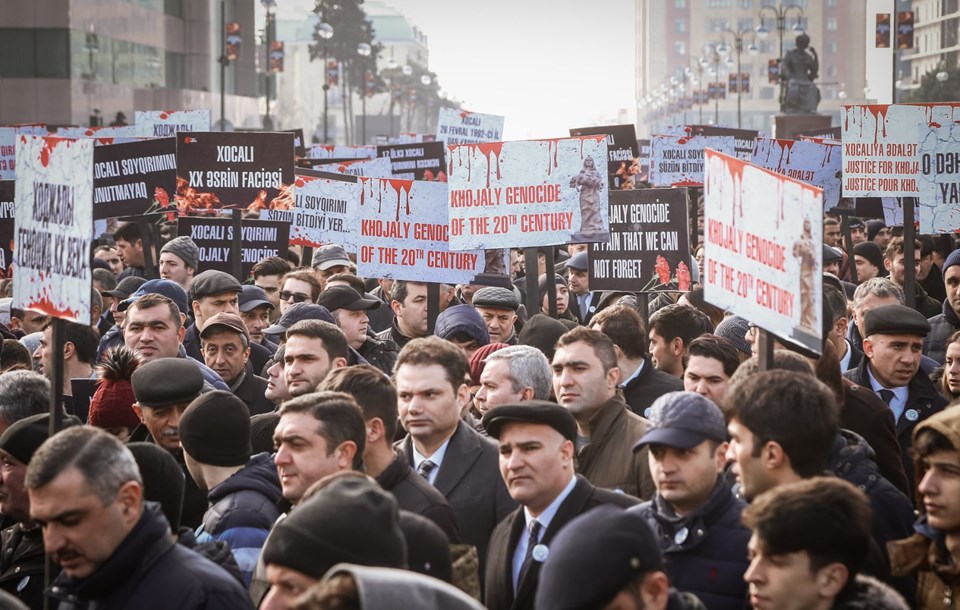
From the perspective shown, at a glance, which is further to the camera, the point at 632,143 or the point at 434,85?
the point at 434,85

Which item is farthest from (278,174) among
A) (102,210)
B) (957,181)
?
(957,181)

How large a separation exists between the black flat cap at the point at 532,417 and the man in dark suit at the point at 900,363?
294 centimetres

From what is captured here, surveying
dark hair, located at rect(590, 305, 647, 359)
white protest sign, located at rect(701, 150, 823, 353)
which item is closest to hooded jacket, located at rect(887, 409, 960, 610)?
white protest sign, located at rect(701, 150, 823, 353)

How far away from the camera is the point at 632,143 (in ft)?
58.4

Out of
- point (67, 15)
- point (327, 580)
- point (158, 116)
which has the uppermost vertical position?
point (67, 15)

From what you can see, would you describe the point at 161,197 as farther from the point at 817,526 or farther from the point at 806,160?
the point at 817,526

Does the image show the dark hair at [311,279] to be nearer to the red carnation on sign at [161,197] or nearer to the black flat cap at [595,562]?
the red carnation on sign at [161,197]

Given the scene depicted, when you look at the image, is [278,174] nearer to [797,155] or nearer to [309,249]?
[309,249]

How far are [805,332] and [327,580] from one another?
2.72 m

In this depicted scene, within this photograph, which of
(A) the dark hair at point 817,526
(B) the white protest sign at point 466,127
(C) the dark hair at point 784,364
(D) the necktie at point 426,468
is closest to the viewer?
(A) the dark hair at point 817,526

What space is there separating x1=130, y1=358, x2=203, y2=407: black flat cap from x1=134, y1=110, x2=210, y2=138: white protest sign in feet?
42.0

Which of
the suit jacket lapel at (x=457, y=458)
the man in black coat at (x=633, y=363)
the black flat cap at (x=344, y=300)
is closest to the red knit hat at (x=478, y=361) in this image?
the man in black coat at (x=633, y=363)

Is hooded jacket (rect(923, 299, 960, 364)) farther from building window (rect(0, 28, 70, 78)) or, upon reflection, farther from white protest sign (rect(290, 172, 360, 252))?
building window (rect(0, 28, 70, 78))

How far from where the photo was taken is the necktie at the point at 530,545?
5055 millimetres
